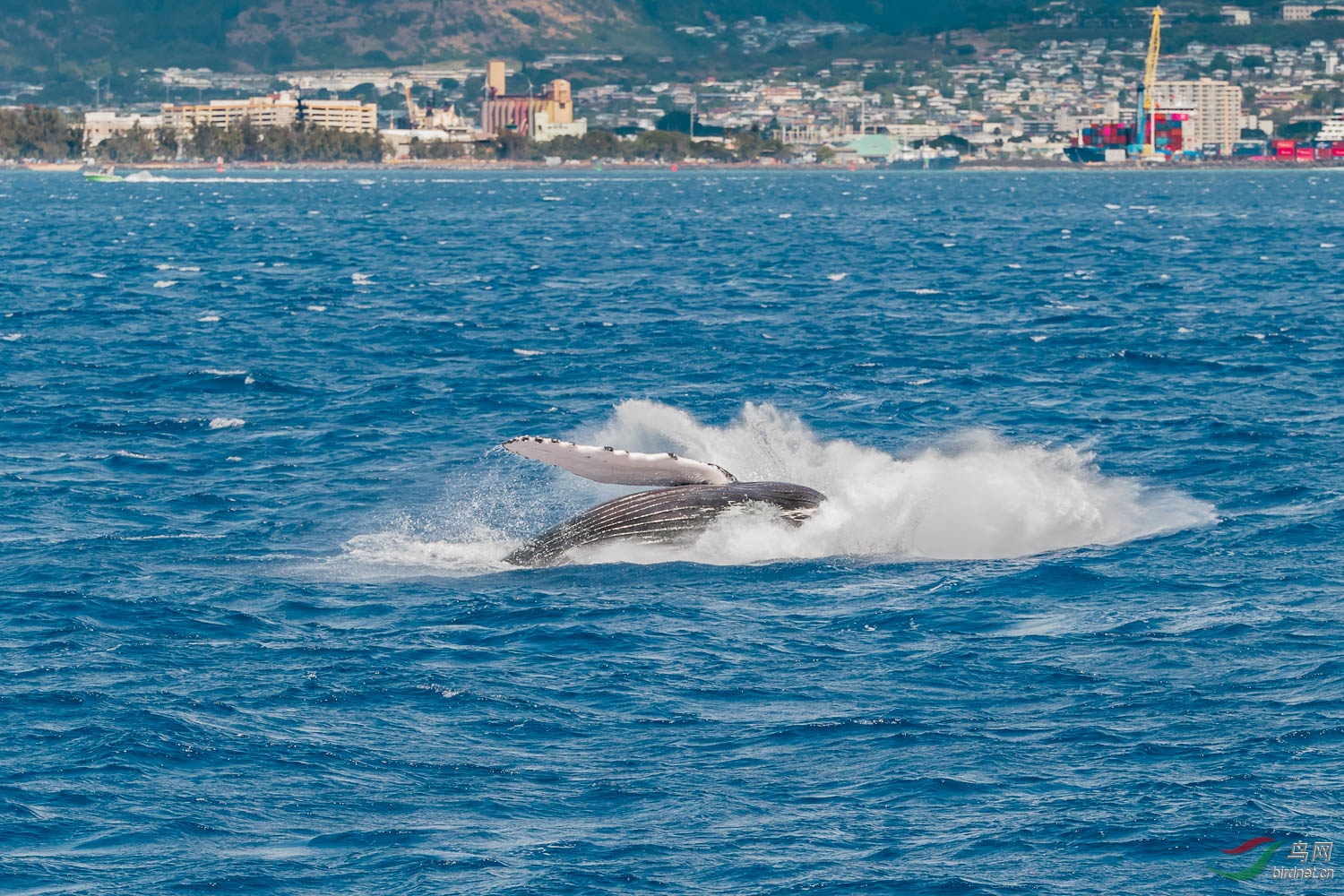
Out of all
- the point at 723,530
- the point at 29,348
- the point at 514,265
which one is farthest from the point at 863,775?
the point at 514,265

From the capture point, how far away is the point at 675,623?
20656mm

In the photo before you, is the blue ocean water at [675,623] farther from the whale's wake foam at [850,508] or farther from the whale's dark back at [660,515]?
the whale's dark back at [660,515]

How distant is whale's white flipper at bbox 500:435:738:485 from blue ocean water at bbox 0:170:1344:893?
1.11m

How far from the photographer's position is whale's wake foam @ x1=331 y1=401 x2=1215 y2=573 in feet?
77.8

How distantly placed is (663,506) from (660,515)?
Answer: 0.12 meters

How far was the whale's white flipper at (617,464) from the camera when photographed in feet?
69.1

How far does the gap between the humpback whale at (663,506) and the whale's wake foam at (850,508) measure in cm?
19

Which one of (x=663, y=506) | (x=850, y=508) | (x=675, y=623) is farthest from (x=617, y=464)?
(x=850, y=508)

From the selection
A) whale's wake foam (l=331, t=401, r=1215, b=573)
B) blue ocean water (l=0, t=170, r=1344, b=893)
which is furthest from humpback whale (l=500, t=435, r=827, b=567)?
blue ocean water (l=0, t=170, r=1344, b=893)

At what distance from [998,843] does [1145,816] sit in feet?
4.28

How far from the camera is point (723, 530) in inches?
917

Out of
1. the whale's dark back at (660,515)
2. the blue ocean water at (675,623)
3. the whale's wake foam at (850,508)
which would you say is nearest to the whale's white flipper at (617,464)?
the whale's dark back at (660,515)

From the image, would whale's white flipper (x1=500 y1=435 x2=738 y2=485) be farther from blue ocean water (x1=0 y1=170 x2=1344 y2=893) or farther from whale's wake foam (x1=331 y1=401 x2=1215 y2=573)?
blue ocean water (x1=0 y1=170 x2=1344 y2=893)

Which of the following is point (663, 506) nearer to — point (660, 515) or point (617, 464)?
point (660, 515)
